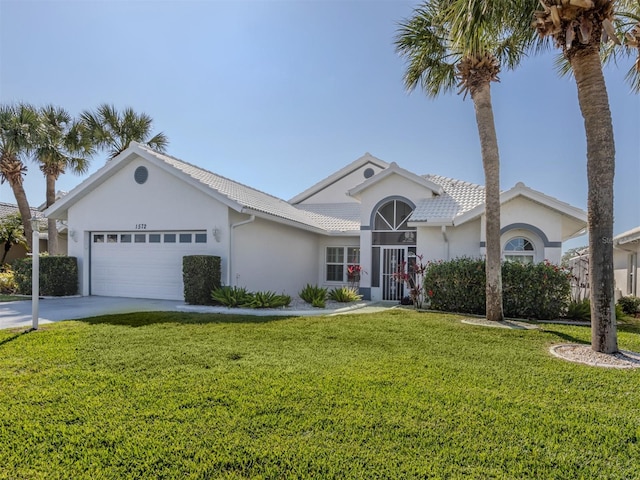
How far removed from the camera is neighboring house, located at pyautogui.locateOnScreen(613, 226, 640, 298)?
55.3 ft

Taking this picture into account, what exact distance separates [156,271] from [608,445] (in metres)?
14.6

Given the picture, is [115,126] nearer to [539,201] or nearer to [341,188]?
[341,188]

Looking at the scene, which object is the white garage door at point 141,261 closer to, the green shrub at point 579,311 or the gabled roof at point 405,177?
the gabled roof at point 405,177

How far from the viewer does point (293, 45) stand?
1490 cm

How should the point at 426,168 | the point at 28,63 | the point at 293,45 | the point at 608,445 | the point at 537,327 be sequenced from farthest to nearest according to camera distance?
the point at 426,168
the point at 28,63
the point at 293,45
the point at 537,327
the point at 608,445

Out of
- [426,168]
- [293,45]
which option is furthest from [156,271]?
[426,168]

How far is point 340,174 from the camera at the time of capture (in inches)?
956

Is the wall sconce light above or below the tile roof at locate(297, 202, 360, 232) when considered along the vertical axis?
below

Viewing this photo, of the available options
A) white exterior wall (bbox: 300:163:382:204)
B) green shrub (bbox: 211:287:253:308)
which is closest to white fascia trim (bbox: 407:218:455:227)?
green shrub (bbox: 211:287:253:308)

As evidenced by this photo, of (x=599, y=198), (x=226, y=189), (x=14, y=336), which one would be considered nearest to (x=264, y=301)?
(x=226, y=189)

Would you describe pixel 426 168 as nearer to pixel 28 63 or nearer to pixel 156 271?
pixel 156 271

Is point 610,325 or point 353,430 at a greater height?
point 610,325

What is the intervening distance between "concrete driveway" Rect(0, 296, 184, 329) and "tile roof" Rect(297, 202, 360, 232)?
8989 millimetres

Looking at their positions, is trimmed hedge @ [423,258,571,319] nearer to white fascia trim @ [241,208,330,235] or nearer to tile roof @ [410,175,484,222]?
tile roof @ [410,175,484,222]
